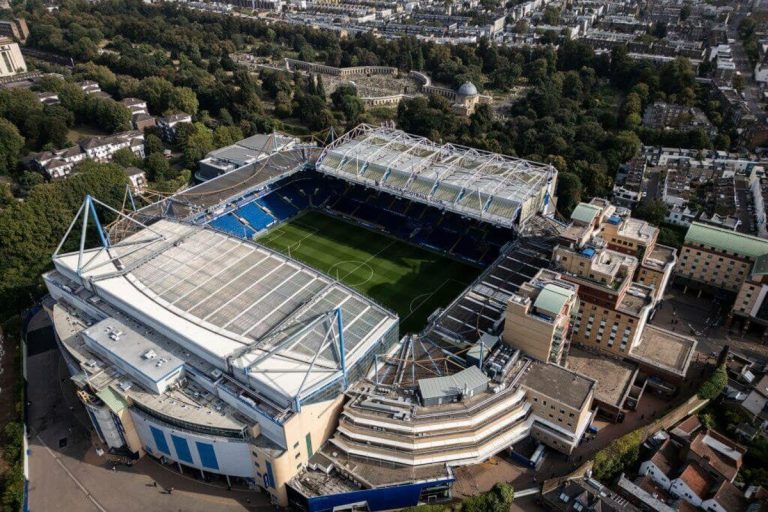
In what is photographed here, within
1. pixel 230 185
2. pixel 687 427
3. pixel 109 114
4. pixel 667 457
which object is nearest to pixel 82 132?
pixel 109 114

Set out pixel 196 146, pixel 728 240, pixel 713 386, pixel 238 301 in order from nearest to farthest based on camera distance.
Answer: pixel 713 386 → pixel 238 301 → pixel 728 240 → pixel 196 146

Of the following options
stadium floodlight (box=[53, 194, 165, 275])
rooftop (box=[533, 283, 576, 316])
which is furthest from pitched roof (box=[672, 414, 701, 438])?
stadium floodlight (box=[53, 194, 165, 275])

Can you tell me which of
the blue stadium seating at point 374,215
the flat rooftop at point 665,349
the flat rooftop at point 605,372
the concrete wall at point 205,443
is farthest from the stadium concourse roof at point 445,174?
the concrete wall at point 205,443

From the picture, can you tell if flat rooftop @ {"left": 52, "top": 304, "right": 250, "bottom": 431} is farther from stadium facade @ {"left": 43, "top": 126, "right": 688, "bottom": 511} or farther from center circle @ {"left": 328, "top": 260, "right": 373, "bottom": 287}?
center circle @ {"left": 328, "top": 260, "right": 373, "bottom": 287}

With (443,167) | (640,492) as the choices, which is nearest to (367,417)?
(640,492)

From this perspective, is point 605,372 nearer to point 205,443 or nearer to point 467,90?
point 205,443

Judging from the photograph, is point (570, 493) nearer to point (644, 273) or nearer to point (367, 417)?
point (367, 417)

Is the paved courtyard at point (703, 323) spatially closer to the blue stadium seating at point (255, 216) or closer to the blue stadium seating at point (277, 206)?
the blue stadium seating at point (277, 206)
